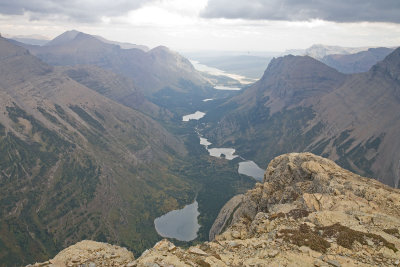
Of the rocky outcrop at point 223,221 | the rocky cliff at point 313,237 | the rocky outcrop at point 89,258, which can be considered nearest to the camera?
the rocky cliff at point 313,237

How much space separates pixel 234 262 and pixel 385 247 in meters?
21.0

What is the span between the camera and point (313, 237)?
44.9 metres

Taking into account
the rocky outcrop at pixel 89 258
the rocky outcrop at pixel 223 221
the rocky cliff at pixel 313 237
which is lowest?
the rocky outcrop at pixel 223 221

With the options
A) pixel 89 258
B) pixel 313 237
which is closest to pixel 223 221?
pixel 89 258

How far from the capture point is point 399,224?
4872 centimetres

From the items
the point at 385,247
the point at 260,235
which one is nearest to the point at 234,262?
the point at 260,235

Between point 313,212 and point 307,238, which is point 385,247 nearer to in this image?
point 307,238

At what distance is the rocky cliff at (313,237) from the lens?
4069 centimetres

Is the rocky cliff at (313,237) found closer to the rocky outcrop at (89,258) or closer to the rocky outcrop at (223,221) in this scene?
the rocky outcrop at (89,258)

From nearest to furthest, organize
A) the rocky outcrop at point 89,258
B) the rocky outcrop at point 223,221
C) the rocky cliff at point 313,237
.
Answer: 1. the rocky cliff at point 313,237
2. the rocky outcrop at point 89,258
3. the rocky outcrop at point 223,221

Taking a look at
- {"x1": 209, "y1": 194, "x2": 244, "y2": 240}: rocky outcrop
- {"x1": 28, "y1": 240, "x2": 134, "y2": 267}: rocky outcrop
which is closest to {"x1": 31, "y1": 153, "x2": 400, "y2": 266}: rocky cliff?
{"x1": 28, "y1": 240, "x2": 134, "y2": 267}: rocky outcrop

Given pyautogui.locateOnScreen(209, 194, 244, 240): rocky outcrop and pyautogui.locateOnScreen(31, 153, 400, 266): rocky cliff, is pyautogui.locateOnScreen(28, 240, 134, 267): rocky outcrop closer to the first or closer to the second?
pyautogui.locateOnScreen(31, 153, 400, 266): rocky cliff

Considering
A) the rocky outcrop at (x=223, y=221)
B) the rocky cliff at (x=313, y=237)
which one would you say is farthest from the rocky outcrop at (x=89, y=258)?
the rocky outcrop at (x=223, y=221)

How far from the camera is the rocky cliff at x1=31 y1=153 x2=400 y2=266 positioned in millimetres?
40688
